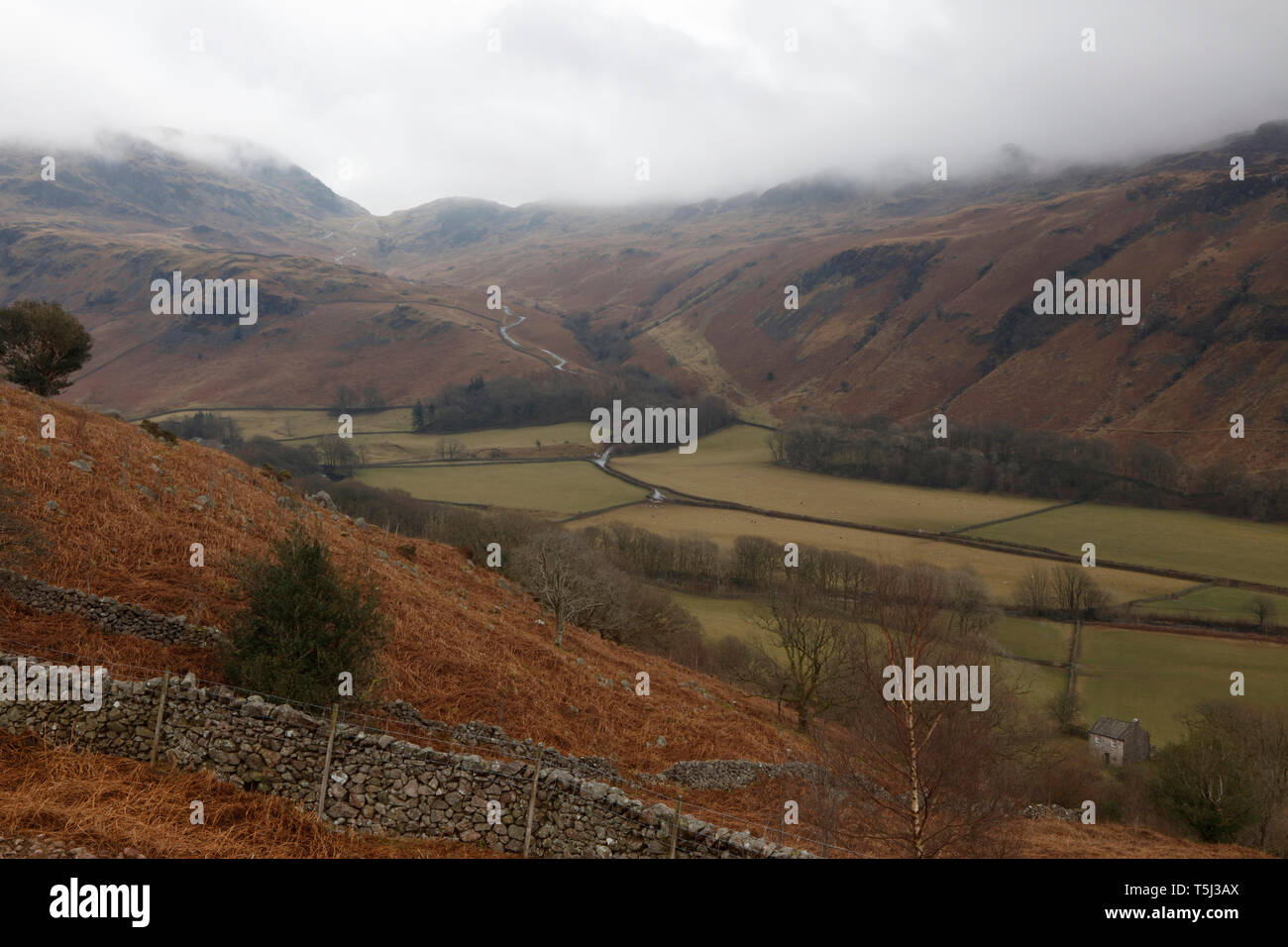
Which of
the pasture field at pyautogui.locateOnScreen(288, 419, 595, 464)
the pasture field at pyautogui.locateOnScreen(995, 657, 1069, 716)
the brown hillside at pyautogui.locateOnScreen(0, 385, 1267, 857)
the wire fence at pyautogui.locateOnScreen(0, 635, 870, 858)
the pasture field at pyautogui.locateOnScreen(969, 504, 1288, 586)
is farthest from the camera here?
the pasture field at pyautogui.locateOnScreen(288, 419, 595, 464)

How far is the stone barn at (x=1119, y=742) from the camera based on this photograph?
159 feet

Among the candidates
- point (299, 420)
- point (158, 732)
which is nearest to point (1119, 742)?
point (158, 732)

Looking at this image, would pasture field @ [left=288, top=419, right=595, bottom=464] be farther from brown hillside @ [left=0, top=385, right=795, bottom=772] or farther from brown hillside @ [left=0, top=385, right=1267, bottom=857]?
brown hillside @ [left=0, top=385, right=1267, bottom=857]

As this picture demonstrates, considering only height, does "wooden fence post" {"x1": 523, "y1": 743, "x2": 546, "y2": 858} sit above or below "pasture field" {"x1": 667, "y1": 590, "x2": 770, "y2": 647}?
above

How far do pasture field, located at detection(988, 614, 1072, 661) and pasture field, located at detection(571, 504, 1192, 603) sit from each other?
Result: 183 inches

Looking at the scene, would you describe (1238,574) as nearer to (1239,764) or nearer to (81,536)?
(1239,764)

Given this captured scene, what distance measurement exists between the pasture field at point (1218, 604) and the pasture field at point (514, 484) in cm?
7067

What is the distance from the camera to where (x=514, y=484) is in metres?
122

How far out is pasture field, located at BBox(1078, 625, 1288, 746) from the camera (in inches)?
2167

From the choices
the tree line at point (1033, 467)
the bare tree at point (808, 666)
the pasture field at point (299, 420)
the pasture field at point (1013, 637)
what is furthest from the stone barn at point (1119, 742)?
the pasture field at point (299, 420)

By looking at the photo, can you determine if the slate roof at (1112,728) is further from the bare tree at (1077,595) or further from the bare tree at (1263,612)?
the bare tree at (1263,612)

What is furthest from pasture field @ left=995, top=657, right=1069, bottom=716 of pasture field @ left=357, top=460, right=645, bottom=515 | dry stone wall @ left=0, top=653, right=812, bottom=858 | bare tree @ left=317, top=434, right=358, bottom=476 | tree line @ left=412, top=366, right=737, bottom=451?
tree line @ left=412, top=366, right=737, bottom=451

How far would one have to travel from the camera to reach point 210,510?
888 inches

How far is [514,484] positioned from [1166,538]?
97690mm
